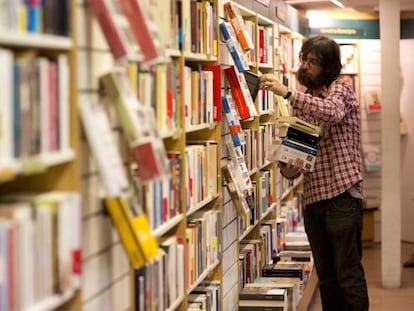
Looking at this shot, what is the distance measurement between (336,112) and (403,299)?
271 centimetres

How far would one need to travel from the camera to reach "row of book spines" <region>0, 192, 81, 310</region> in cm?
184

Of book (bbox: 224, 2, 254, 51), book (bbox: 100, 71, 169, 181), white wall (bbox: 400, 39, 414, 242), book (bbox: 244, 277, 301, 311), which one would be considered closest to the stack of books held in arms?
book (bbox: 224, 2, 254, 51)

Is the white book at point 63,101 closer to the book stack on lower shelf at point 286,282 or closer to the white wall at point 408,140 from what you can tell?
the book stack on lower shelf at point 286,282

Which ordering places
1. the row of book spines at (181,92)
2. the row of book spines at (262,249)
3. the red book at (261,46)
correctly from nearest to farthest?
the row of book spines at (181,92) → the row of book spines at (262,249) → the red book at (261,46)

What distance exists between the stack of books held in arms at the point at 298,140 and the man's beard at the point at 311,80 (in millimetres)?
255

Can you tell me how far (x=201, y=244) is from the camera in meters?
3.77

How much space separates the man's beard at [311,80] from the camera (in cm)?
450

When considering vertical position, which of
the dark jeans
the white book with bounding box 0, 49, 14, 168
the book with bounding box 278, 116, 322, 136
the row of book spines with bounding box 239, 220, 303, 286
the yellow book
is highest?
the white book with bounding box 0, 49, 14, 168

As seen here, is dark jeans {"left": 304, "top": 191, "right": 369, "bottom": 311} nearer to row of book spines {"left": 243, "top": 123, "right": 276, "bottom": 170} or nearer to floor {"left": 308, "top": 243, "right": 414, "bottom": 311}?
row of book spines {"left": 243, "top": 123, "right": 276, "bottom": 170}

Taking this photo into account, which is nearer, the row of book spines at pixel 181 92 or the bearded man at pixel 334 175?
the row of book spines at pixel 181 92

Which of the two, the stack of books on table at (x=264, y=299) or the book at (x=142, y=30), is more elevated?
the book at (x=142, y=30)

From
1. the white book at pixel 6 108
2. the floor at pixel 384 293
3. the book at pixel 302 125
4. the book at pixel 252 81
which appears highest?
the book at pixel 252 81

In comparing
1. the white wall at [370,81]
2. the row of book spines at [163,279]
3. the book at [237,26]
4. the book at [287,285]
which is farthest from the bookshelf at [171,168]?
the white wall at [370,81]

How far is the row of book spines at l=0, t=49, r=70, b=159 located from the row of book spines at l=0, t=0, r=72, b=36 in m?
0.07
